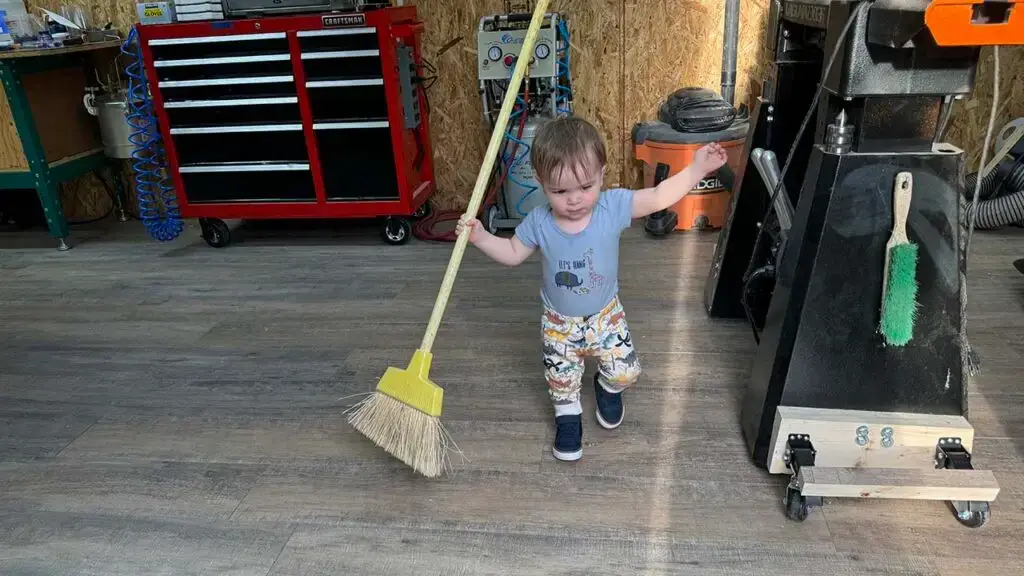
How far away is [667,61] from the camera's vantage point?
325cm

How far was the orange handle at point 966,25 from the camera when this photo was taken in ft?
3.19

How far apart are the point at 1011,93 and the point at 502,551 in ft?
10.3

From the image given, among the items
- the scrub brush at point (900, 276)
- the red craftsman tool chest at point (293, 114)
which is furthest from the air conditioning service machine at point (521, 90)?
the scrub brush at point (900, 276)

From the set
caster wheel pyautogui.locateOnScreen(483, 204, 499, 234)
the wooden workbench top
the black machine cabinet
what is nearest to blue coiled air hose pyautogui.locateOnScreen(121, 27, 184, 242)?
the wooden workbench top

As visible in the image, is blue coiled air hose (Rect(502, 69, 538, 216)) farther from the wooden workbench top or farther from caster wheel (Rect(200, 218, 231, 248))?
the wooden workbench top

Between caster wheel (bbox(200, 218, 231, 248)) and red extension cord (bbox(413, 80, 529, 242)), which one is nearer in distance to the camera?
red extension cord (bbox(413, 80, 529, 242))

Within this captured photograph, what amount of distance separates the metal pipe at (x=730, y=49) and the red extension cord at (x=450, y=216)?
91cm

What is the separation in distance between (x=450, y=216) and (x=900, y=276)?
8.17 ft

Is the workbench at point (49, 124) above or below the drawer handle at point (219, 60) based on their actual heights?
below

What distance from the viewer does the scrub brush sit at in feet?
4.10

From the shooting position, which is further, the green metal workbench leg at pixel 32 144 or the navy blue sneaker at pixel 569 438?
the green metal workbench leg at pixel 32 144

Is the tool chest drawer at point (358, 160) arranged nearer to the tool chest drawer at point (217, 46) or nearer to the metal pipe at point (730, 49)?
the tool chest drawer at point (217, 46)

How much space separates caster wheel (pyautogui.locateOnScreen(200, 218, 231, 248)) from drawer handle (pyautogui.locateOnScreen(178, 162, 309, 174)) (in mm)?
242

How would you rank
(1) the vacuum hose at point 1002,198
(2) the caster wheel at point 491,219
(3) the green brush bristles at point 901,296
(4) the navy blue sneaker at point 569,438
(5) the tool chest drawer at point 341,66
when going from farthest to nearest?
1. (2) the caster wheel at point 491,219
2. (5) the tool chest drawer at point 341,66
3. (1) the vacuum hose at point 1002,198
4. (4) the navy blue sneaker at point 569,438
5. (3) the green brush bristles at point 901,296
